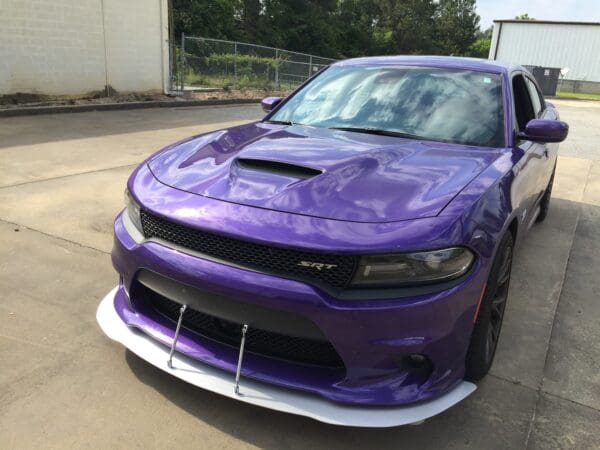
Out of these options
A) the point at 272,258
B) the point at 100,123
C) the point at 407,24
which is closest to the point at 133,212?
the point at 272,258

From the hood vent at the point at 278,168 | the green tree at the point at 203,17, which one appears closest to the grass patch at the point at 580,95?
the green tree at the point at 203,17

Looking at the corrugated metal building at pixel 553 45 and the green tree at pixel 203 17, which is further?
the corrugated metal building at pixel 553 45

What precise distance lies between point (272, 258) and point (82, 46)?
43.2ft

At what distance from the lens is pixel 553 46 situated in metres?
43.9

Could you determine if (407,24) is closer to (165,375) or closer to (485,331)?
(485,331)

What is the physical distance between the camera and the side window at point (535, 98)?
170 inches

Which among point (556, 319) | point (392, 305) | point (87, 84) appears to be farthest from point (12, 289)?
point (87, 84)

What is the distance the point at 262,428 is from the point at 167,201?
1078mm

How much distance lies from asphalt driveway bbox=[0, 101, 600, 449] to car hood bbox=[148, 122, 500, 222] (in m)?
0.96

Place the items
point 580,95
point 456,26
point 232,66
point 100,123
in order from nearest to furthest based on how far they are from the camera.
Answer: point 100,123
point 232,66
point 580,95
point 456,26

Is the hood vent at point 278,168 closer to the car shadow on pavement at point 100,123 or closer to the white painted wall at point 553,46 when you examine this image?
the car shadow on pavement at point 100,123

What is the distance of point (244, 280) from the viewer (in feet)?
6.61

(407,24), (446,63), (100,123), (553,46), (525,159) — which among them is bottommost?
(100,123)

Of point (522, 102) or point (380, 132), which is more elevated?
point (522, 102)
